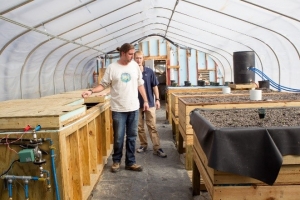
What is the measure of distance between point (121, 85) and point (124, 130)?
0.60m

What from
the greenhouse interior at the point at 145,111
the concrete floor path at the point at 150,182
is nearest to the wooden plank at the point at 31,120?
the greenhouse interior at the point at 145,111

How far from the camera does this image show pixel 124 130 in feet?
12.5

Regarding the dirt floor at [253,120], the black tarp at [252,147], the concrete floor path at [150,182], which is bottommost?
the concrete floor path at [150,182]

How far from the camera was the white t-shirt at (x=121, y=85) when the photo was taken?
3635 mm

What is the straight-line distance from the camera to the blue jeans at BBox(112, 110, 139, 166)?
369 cm

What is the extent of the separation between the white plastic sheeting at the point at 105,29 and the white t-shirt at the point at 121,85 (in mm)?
1420

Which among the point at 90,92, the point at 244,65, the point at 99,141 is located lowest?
the point at 99,141

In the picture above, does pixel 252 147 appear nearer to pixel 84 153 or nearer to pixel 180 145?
pixel 84 153

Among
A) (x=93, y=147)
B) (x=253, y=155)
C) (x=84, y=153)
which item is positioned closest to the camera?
(x=253, y=155)

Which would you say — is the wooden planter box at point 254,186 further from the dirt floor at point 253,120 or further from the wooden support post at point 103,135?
the wooden support post at point 103,135

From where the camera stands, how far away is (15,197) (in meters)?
2.23

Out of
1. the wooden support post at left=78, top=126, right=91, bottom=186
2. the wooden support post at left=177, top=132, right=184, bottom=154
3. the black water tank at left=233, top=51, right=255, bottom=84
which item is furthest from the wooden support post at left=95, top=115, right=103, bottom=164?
the black water tank at left=233, top=51, right=255, bottom=84

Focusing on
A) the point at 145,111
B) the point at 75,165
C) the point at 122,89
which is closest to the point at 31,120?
the point at 75,165

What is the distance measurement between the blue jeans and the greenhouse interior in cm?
5
